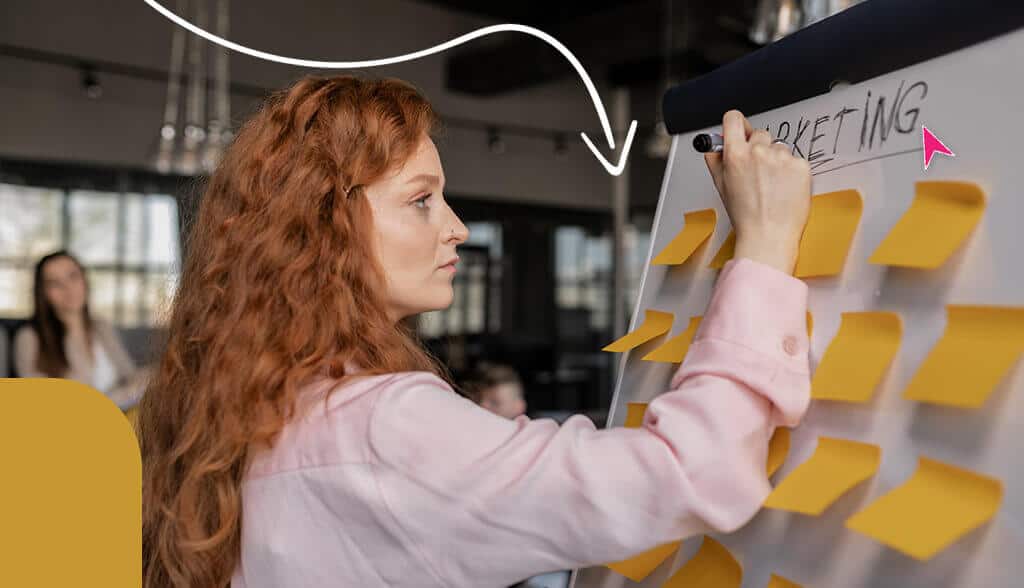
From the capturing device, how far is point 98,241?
505 centimetres

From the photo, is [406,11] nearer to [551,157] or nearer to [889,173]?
[551,157]

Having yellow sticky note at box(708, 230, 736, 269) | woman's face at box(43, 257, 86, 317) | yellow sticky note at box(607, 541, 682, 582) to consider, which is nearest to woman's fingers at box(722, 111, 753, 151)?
yellow sticky note at box(708, 230, 736, 269)

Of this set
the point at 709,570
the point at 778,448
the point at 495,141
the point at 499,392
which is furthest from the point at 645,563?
the point at 495,141

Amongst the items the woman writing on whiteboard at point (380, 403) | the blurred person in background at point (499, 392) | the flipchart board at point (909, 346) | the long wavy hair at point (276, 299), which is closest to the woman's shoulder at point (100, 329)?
the blurred person in background at point (499, 392)

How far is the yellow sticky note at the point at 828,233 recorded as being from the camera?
826 mm

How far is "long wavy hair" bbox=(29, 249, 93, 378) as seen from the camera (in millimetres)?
3502

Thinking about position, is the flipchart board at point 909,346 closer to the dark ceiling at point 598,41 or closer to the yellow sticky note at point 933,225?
the yellow sticky note at point 933,225

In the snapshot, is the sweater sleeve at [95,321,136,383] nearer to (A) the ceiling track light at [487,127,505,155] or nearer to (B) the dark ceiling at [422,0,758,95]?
(B) the dark ceiling at [422,0,758,95]

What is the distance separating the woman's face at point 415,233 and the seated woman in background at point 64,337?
2.78m

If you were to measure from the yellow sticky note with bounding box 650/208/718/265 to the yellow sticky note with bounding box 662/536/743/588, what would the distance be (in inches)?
12.5

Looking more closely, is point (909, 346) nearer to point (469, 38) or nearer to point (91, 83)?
point (469, 38)

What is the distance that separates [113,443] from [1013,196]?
993mm

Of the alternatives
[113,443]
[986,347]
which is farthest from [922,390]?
[113,443]

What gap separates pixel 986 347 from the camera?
678 mm
